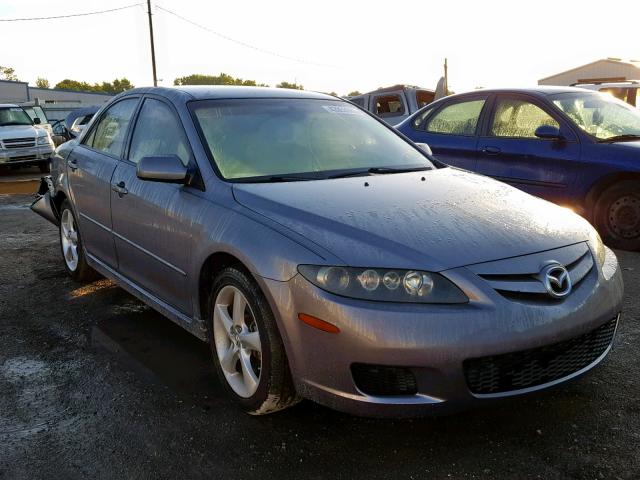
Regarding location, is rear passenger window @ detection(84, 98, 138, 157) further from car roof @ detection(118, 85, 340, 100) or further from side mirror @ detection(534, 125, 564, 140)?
side mirror @ detection(534, 125, 564, 140)

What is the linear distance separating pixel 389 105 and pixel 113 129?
11.2 meters

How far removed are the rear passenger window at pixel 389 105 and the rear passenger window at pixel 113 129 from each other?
34.9 ft

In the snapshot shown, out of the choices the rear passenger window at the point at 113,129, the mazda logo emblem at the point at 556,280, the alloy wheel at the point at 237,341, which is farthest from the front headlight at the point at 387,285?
the rear passenger window at the point at 113,129

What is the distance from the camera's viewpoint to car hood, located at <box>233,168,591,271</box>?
2463 mm

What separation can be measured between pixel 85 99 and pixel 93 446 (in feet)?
218

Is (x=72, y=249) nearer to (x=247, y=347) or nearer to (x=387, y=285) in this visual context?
(x=247, y=347)

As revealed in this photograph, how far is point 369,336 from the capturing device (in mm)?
2287

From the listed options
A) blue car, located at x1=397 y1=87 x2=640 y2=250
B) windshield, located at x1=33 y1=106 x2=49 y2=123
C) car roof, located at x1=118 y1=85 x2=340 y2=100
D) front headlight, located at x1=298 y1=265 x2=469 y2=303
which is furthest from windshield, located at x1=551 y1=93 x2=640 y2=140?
windshield, located at x1=33 y1=106 x2=49 y2=123

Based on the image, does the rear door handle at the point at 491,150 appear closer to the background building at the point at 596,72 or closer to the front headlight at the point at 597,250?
the front headlight at the point at 597,250

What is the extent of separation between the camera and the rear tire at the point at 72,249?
4.89 meters

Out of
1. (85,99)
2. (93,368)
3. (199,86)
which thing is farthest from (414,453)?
(85,99)

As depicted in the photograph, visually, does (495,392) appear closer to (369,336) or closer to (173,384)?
(369,336)

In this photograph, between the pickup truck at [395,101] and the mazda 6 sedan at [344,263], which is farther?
the pickup truck at [395,101]

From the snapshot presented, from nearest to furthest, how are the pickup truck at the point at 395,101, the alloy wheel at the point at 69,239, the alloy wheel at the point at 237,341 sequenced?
the alloy wheel at the point at 237,341 < the alloy wheel at the point at 69,239 < the pickup truck at the point at 395,101
